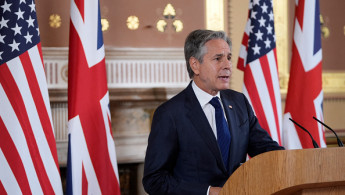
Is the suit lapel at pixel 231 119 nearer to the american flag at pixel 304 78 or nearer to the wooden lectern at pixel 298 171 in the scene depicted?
the wooden lectern at pixel 298 171

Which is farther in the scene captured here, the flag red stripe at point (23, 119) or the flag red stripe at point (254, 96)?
the flag red stripe at point (254, 96)

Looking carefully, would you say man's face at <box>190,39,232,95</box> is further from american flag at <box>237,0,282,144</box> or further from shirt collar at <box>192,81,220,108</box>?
american flag at <box>237,0,282,144</box>

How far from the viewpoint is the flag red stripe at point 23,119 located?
279cm

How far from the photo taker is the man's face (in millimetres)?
2146

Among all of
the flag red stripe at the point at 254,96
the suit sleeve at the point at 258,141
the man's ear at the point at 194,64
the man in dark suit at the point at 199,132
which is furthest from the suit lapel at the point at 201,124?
the flag red stripe at the point at 254,96

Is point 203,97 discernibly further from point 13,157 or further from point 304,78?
point 304,78

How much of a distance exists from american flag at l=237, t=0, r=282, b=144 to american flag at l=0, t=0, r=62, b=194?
5.44ft

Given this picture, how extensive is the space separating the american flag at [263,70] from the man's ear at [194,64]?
5.48 feet

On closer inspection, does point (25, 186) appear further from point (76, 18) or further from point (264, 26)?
point (264, 26)

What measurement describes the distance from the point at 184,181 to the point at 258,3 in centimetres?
230

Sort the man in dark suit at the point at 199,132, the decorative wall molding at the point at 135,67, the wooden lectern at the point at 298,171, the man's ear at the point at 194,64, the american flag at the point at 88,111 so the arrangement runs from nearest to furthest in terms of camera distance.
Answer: the wooden lectern at the point at 298,171 → the man in dark suit at the point at 199,132 → the man's ear at the point at 194,64 → the american flag at the point at 88,111 → the decorative wall molding at the point at 135,67

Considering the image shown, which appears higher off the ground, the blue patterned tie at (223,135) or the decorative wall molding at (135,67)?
the blue patterned tie at (223,135)

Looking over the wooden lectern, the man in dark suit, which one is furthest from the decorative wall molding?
the wooden lectern

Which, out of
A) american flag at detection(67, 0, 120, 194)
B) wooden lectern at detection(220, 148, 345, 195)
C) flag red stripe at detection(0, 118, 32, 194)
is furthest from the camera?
american flag at detection(67, 0, 120, 194)
